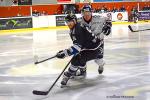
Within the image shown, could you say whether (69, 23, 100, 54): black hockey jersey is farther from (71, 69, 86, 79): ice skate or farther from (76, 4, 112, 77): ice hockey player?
(71, 69, 86, 79): ice skate

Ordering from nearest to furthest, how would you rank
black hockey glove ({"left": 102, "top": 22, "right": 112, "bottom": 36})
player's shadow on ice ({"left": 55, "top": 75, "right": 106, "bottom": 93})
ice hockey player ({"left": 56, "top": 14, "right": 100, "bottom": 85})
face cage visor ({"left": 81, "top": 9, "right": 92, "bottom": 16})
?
1. ice hockey player ({"left": 56, "top": 14, "right": 100, "bottom": 85})
2. player's shadow on ice ({"left": 55, "top": 75, "right": 106, "bottom": 93})
3. face cage visor ({"left": 81, "top": 9, "right": 92, "bottom": 16})
4. black hockey glove ({"left": 102, "top": 22, "right": 112, "bottom": 36})

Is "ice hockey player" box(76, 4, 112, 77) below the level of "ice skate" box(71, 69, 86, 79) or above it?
above

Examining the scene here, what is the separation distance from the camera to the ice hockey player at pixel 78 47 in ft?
19.4

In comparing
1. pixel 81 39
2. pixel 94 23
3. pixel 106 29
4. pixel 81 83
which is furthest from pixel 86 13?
pixel 81 83

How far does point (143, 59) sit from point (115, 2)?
16.5 m

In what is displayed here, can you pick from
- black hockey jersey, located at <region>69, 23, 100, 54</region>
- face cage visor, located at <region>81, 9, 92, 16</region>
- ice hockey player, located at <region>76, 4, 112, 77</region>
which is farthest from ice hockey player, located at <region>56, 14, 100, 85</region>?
face cage visor, located at <region>81, 9, 92, 16</region>

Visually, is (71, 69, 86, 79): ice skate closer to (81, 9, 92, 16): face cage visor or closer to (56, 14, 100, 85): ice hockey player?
(56, 14, 100, 85): ice hockey player

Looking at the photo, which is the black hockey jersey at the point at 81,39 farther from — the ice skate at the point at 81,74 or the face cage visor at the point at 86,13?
the ice skate at the point at 81,74

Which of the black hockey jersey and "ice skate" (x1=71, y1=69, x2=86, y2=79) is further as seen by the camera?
"ice skate" (x1=71, y1=69, x2=86, y2=79)

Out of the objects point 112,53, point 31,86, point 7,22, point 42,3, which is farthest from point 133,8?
point 31,86

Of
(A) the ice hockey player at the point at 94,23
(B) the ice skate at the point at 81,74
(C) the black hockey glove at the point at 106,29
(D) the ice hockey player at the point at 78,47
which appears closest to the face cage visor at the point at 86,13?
(A) the ice hockey player at the point at 94,23

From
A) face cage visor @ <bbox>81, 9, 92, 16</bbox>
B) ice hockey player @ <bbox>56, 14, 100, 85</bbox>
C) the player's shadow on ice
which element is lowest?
the player's shadow on ice

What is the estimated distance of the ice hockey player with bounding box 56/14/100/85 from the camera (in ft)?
19.4

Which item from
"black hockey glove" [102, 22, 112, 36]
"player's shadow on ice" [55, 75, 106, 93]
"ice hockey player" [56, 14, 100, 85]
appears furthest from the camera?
"black hockey glove" [102, 22, 112, 36]
